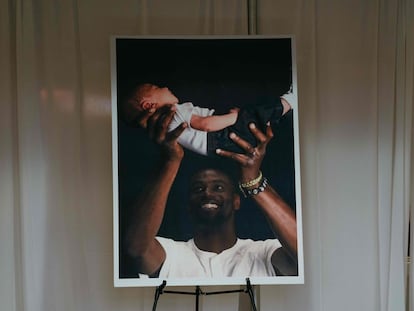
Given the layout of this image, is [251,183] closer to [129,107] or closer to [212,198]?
[212,198]

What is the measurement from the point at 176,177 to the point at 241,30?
2.77 ft

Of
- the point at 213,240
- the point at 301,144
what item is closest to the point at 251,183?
the point at 213,240

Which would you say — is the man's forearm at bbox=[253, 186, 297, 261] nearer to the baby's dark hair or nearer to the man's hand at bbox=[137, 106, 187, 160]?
the man's hand at bbox=[137, 106, 187, 160]

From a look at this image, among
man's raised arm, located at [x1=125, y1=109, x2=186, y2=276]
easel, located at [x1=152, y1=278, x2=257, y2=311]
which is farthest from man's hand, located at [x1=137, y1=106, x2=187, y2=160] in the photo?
easel, located at [x1=152, y1=278, x2=257, y2=311]

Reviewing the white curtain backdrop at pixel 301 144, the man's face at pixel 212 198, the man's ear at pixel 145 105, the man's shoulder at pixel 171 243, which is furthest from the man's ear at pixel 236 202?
the man's ear at pixel 145 105

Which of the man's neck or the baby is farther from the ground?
the baby

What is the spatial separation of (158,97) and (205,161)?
358mm

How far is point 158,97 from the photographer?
2055 mm

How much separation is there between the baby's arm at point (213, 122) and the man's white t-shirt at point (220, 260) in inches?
19.9

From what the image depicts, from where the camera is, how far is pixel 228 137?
2045mm

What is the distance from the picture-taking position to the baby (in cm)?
204

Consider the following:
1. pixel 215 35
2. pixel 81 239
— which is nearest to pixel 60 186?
pixel 81 239

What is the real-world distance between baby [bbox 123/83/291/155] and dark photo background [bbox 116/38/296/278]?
3 centimetres

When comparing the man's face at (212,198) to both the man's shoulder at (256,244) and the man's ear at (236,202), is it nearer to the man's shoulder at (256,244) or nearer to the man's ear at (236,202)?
the man's ear at (236,202)
